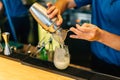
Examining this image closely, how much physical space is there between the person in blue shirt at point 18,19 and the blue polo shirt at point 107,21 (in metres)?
0.88

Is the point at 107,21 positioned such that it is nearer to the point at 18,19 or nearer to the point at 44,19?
the point at 44,19

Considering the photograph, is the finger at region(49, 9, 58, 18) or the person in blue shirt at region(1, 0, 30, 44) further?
the person in blue shirt at region(1, 0, 30, 44)

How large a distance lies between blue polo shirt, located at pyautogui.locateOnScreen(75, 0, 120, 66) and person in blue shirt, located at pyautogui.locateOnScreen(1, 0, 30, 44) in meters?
0.88

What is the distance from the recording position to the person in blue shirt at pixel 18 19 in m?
2.02

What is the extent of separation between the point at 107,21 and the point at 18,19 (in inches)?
42.2

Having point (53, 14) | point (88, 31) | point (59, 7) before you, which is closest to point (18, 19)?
point (59, 7)

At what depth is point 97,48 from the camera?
1345 millimetres

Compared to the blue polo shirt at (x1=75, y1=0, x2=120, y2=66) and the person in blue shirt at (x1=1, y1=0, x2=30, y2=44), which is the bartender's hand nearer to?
the blue polo shirt at (x1=75, y1=0, x2=120, y2=66)

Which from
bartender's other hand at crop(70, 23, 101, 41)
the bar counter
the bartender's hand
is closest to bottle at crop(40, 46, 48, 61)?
the bar counter

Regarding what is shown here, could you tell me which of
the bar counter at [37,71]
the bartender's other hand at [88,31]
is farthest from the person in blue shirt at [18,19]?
the bartender's other hand at [88,31]

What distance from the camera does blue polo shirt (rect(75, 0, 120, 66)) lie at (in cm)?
122

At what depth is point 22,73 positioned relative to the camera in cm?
118

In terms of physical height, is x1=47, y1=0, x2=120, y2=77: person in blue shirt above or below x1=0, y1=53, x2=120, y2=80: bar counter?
above

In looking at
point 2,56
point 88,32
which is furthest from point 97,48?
point 2,56
